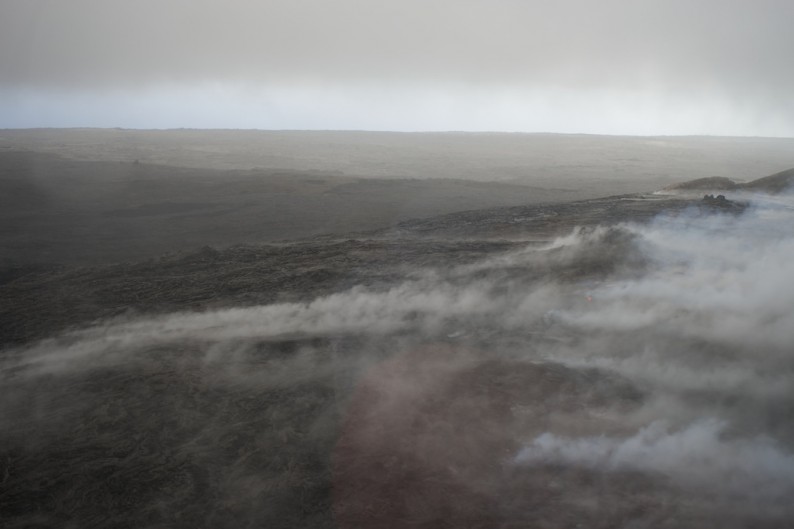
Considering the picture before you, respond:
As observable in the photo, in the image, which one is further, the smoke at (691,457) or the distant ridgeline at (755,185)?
the distant ridgeline at (755,185)

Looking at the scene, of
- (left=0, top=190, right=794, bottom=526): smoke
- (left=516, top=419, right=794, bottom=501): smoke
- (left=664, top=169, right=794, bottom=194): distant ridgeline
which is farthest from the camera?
(left=664, top=169, right=794, bottom=194): distant ridgeline

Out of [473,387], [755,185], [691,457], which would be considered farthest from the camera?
[755,185]

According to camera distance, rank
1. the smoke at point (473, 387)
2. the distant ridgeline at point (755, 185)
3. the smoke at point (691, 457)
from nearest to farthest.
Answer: the smoke at point (691, 457), the smoke at point (473, 387), the distant ridgeline at point (755, 185)

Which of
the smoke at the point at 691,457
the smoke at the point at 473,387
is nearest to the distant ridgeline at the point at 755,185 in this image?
the smoke at the point at 473,387

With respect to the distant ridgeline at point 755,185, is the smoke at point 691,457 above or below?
below

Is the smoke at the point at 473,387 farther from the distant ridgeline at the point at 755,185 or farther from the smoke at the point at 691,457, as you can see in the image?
the distant ridgeline at the point at 755,185

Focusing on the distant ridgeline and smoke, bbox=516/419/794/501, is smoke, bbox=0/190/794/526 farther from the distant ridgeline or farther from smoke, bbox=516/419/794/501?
the distant ridgeline

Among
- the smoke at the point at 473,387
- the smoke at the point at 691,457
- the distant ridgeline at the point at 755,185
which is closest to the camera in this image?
the smoke at the point at 691,457

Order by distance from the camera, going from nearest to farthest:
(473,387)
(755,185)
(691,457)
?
(691,457) < (473,387) < (755,185)

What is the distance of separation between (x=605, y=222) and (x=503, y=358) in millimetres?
11739

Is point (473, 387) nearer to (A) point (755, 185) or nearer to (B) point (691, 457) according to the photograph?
(B) point (691, 457)

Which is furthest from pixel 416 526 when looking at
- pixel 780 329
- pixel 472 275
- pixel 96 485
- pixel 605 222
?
pixel 605 222

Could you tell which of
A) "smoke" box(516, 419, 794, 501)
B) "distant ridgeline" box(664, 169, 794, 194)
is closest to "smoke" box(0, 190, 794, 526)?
"smoke" box(516, 419, 794, 501)

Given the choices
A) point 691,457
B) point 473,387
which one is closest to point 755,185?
point 473,387
